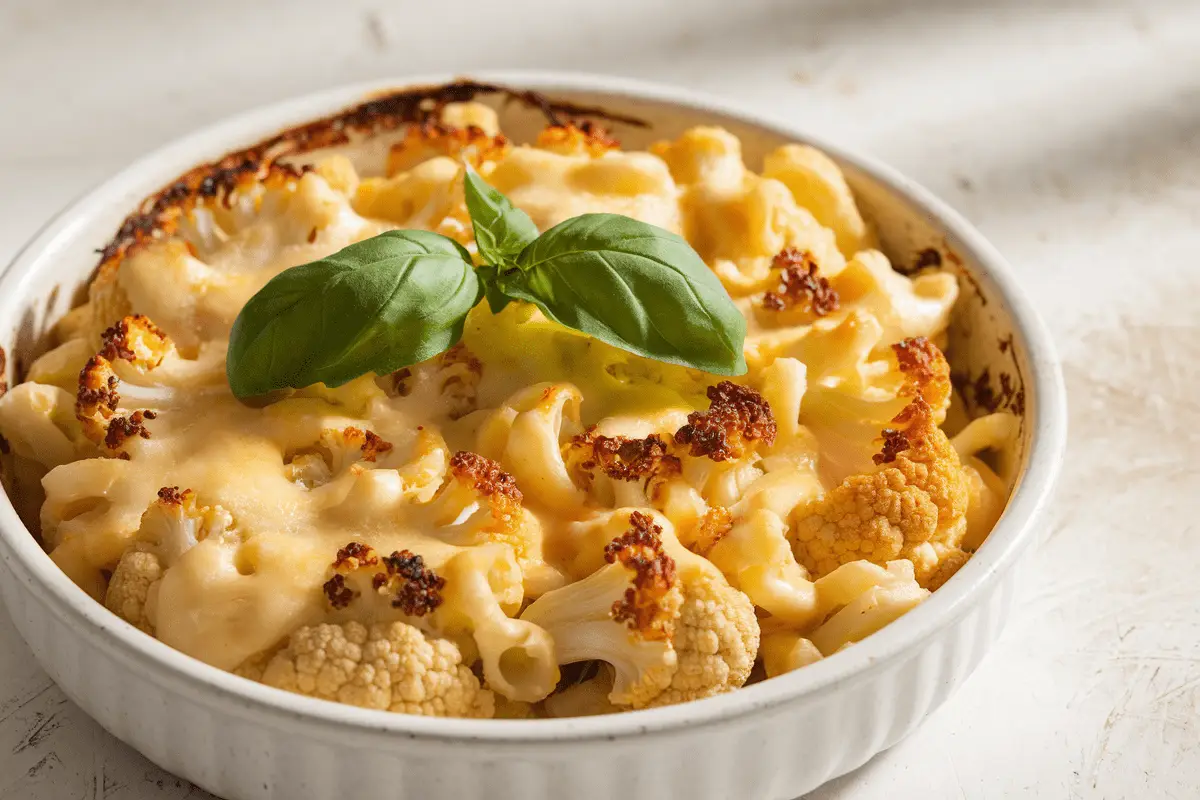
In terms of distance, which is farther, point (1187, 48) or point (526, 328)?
Result: point (1187, 48)

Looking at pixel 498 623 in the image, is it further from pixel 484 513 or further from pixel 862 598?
pixel 862 598

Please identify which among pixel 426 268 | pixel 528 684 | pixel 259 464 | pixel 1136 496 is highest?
pixel 426 268

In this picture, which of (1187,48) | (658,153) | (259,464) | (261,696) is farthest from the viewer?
(1187,48)

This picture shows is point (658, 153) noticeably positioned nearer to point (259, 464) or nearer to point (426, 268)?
point (426, 268)

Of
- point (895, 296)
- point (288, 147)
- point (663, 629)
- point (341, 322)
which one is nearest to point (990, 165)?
point (895, 296)

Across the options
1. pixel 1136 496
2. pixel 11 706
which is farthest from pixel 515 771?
pixel 1136 496

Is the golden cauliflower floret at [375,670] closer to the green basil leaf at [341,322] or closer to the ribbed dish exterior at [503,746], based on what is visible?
the ribbed dish exterior at [503,746]

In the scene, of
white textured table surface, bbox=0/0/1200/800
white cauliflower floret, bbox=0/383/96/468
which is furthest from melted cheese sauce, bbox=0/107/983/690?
white textured table surface, bbox=0/0/1200/800

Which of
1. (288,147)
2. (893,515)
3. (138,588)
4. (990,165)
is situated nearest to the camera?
(138,588)
